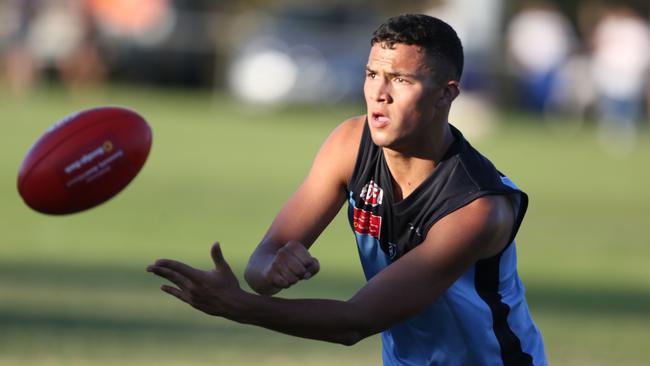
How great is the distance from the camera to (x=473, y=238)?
4.82 meters

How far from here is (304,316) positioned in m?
4.56

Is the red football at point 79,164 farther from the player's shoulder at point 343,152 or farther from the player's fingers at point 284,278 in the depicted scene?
the player's fingers at point 284,278

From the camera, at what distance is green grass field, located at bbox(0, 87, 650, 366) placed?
872cm

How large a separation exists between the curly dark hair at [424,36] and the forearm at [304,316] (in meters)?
0.99

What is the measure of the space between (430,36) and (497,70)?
28208 millimetres

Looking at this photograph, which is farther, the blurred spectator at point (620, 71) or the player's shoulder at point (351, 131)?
the blurred spectator at point (620, 71)

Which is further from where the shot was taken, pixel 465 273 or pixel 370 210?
pixel 370 210

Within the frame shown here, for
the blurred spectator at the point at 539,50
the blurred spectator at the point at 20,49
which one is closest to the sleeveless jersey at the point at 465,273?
the blurred spectator at the point at 20,49

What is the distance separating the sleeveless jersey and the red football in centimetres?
120

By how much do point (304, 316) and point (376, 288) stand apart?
12.5 inches

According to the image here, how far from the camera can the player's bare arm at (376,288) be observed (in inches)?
176

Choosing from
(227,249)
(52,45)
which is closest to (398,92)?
(227,249)

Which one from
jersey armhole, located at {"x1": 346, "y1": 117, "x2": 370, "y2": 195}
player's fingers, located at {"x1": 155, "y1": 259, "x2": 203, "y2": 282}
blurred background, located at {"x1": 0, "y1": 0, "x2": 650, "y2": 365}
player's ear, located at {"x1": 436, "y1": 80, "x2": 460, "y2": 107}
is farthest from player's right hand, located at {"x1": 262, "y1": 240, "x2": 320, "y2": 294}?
blurred background, located at {"x1": 0, "y1": 0, "x2": 650, "y2": 365}

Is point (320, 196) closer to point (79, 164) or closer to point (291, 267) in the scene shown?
point (291, 267)
